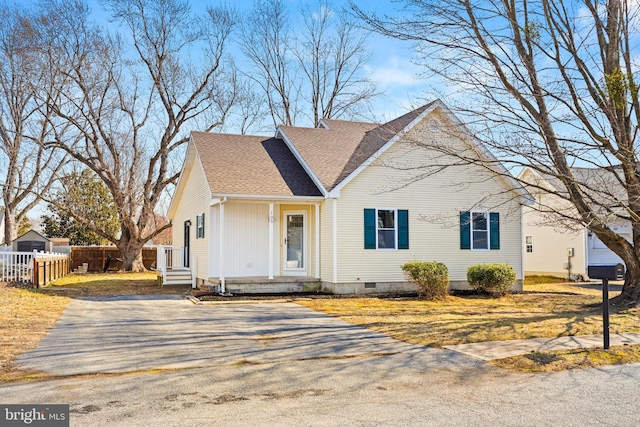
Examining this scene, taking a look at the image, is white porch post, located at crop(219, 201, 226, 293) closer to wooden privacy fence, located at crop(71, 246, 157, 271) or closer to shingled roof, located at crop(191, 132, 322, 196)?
shingled roof, located at crop(191, 132, 322, 196)

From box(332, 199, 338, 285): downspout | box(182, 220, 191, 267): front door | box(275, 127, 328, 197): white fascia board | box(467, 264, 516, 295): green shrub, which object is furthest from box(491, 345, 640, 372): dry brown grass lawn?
box(182, 220, 191, 267): front door

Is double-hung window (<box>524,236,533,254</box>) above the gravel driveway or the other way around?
above

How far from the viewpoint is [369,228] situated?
17328 mm

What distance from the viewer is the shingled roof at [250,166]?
16655 mm

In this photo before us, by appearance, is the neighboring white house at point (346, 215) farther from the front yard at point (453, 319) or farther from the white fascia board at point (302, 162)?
the front yard at point (453, 319)

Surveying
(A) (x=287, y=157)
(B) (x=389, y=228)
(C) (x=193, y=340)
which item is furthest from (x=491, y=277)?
(C) (x=193, y=340)

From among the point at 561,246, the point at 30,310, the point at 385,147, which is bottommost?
the point at 30,310

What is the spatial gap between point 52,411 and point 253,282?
1117 cm

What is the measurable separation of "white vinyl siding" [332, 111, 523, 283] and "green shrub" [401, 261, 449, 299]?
138 cm

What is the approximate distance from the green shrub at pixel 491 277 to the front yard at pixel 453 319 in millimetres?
376

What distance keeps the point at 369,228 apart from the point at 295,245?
8.05 feet

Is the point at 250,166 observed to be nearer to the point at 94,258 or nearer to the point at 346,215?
the point at 346,215

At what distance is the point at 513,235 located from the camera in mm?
19234

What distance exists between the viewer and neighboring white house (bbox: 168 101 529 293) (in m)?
16.9
